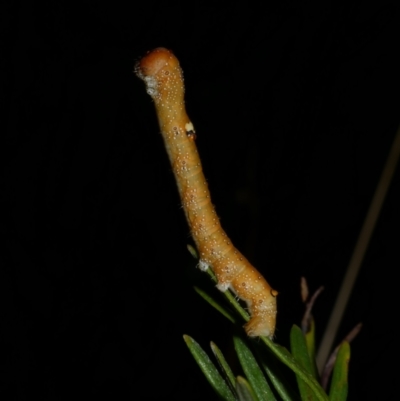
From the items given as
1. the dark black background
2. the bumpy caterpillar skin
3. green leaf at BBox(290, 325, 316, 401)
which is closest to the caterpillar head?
the bumpy caterpillar skin

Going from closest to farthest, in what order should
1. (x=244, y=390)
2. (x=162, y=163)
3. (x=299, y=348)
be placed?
1. (x=244, y=390)
2. (x=299, y=348)
3. (x=162, y=163)

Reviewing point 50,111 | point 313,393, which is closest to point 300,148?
point 50,111

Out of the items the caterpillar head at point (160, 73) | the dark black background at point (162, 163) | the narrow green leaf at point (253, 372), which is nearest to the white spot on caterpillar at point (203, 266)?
the narrow green leaf at point (253, 372)

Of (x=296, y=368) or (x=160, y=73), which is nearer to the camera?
(x=296, y=368)

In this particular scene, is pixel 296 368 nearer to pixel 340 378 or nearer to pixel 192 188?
pixel 340 378

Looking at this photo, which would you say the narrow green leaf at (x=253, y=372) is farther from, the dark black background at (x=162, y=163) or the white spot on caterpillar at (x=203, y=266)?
the dark black background at (x=162, y=163)

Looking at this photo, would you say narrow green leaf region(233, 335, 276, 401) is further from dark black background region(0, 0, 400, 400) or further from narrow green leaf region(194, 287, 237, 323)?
dark black background region(0, 0, 400, 400)

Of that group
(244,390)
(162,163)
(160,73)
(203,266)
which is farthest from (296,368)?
(162,163)
